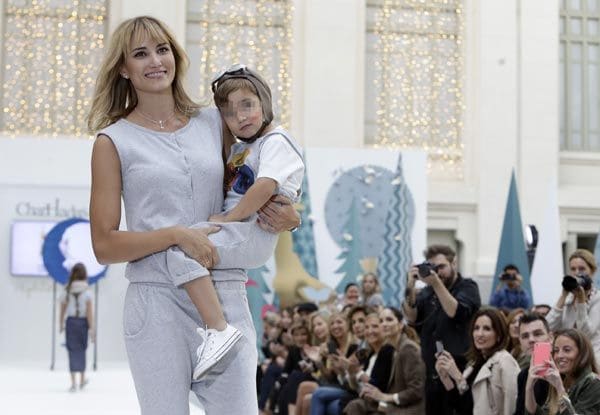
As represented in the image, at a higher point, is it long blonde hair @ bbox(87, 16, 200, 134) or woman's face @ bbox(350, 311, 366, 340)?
long blonde hair @ bbox(87, 16, 200, 134)

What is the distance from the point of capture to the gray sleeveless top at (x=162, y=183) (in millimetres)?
2975

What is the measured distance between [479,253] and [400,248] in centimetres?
476

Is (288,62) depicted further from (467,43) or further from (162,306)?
(162,306)

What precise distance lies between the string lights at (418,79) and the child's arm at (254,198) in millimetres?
18346

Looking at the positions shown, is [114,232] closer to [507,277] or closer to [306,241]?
[507,277]

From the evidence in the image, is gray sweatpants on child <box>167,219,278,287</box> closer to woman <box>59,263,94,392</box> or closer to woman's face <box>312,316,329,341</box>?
woman's face <box>312,316,329,341</box>

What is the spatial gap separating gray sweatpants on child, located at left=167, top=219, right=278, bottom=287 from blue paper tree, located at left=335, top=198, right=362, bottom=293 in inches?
539

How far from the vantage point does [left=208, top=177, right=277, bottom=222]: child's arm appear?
296 cm

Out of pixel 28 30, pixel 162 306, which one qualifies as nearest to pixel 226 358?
pixel 162 306

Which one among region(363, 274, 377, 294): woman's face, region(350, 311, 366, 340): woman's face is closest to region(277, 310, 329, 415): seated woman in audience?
region(350, 311, 366, 340): woman's face

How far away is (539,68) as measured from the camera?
21219 mm

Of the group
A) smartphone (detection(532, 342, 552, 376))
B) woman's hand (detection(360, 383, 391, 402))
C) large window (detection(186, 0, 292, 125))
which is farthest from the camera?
large window (detection(186, 0, 292, 125))

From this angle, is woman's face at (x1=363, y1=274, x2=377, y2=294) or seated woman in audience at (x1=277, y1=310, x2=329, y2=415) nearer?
seated woman in audience at (x1=277, y1=310, x2=329, y2=415)

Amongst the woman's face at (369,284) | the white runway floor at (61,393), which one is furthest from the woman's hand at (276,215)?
the woman's face at (369,284)
